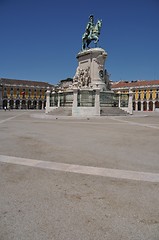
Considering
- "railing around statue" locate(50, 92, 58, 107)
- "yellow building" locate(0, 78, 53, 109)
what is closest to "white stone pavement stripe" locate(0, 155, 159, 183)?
"railing around statue" locate(50, 92, 58, 107)

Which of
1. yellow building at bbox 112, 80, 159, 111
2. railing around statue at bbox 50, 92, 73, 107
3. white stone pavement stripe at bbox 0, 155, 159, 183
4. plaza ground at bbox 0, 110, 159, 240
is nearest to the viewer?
plaza ground at bbox 0, 110, 159, 240

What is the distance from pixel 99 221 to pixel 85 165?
2.53 metres

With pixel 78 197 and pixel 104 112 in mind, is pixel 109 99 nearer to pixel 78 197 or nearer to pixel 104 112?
pixel 104 112

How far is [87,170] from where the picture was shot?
4.97 m

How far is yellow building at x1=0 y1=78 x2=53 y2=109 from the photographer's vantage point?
102 m

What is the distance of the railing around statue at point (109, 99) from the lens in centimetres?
3045

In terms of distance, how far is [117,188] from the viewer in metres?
3.96

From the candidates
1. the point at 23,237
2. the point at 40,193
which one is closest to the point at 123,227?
the point at 23,237

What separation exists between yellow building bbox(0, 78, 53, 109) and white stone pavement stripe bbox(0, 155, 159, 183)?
97.1m

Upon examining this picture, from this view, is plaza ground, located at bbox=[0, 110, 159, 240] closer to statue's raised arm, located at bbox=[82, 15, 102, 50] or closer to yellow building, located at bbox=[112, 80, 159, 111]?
statue's raised arm, located at bbox=[82, 15, 102, 50]

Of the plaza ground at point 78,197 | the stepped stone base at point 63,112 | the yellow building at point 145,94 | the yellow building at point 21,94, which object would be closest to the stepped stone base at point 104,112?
the stepped stone base at point 63,112

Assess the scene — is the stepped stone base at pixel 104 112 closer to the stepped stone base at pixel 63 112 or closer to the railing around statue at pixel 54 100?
the stepped stone base at pixel 63 112

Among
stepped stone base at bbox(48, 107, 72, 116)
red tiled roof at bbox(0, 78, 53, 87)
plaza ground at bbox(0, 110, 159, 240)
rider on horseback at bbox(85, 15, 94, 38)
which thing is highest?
rider on horseback at bbox(85, 15, 94, 38)

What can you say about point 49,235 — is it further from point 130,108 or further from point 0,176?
point 130,108
